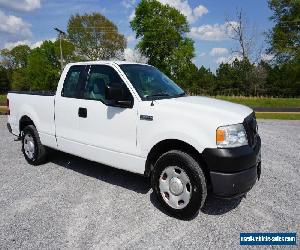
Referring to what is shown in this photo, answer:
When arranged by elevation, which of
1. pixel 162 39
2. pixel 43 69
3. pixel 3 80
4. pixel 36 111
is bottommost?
pixel 3 80

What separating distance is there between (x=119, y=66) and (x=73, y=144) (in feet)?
5.29

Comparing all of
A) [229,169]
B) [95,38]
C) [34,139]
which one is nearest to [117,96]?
[229,169]

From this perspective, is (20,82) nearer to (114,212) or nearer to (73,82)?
(73,82)

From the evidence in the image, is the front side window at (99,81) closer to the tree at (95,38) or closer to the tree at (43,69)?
the tree at (95,38)

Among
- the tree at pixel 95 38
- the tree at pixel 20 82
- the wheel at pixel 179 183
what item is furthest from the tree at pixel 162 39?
the wheel at pixel 179 183

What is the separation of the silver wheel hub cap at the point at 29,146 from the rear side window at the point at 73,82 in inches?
60.1

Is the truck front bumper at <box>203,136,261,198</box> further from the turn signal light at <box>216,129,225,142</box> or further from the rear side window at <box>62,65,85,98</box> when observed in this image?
the rear side window at <box>62,65,85,98</box>

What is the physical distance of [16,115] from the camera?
7.07 metres

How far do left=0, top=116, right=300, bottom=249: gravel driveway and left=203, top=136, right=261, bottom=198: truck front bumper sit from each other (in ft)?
A: 1.77

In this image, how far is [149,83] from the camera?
17.1ft

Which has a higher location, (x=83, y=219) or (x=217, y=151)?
(x=217, y=151)

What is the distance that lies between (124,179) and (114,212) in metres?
1.42

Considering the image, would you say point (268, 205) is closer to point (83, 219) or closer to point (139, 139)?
point (139, 139)

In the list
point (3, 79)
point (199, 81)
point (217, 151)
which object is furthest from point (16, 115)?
point (3, 79)
